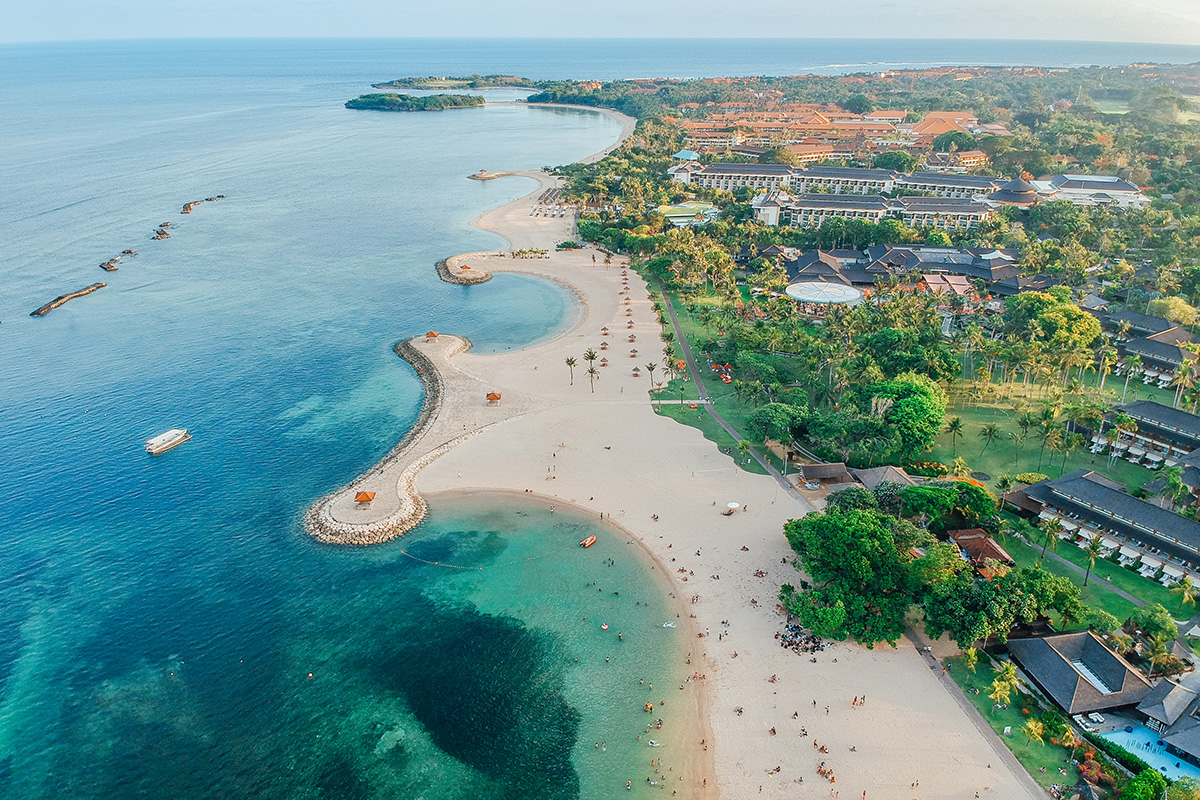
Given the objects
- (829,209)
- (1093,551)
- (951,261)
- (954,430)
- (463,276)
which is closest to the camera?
(1093,551)

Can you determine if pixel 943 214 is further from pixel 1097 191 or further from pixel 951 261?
pixel 1097 191

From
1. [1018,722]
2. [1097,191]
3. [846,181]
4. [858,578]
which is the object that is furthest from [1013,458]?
[1097,191]

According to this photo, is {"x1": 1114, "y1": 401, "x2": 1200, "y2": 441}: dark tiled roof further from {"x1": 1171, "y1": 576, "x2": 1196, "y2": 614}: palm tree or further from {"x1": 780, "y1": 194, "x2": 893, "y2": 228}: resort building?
{"x1": 780, "y1": 194, "x2": 893, "y2": 228}: resort building

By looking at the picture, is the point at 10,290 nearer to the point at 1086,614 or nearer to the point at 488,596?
the point at 488,596

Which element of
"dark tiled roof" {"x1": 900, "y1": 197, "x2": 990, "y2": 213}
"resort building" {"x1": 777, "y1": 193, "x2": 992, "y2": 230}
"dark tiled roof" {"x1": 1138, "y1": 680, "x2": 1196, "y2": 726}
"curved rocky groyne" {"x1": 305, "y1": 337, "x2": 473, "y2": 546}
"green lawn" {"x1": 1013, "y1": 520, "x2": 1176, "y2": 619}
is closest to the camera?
"dark tiled roof" {"x1": 1138, "y1": 680, "x2": 1196, "y2": 726}

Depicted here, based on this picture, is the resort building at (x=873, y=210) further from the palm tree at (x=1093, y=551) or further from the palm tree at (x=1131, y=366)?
the palm tree at (x=1093, y=551)

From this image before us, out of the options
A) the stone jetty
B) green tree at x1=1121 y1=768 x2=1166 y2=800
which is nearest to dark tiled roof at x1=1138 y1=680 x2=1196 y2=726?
green tree at x1=1121 y1=768 x2=1166 y2=800
